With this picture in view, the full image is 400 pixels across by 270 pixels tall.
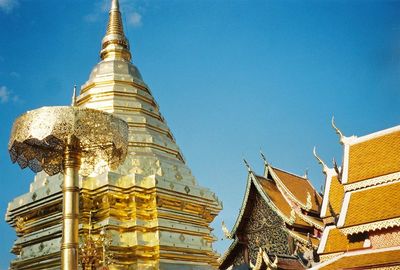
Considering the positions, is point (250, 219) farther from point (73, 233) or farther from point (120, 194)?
point (73, 233)

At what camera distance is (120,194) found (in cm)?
1043

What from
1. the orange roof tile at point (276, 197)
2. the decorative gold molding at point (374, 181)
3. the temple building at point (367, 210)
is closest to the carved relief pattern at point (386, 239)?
the temple building at point (367, 210)

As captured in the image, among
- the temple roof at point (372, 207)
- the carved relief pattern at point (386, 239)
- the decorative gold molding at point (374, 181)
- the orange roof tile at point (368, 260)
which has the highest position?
the decorative gold molding at point (374, 181)

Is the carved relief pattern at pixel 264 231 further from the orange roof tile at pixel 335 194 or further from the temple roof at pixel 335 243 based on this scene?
the temple roof at pixel 335 243

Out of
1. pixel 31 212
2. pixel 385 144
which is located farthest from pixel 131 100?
pixel 385 144

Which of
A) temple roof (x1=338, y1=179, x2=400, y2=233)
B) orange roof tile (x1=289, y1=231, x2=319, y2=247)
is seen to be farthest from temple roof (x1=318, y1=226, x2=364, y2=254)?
orange roof tile (x1=289, y1=231, x2=319, y2=247)

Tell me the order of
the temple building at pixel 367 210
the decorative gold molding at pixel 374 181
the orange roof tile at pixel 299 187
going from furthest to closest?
the orange roof tile at pixel 299 187, the decorative gold molding at pixel 374 181, the temple building at pixel 367 210

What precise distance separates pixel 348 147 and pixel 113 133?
6.32 metres

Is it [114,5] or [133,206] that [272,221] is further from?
[114,5]

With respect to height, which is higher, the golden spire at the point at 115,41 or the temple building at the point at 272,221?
the golden spire at the point at 115,41

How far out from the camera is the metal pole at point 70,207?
17.3ft

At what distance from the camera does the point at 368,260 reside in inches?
329

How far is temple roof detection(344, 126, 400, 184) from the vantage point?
375 inches

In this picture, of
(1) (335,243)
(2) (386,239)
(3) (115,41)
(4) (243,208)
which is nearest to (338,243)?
(1) (335,243)
